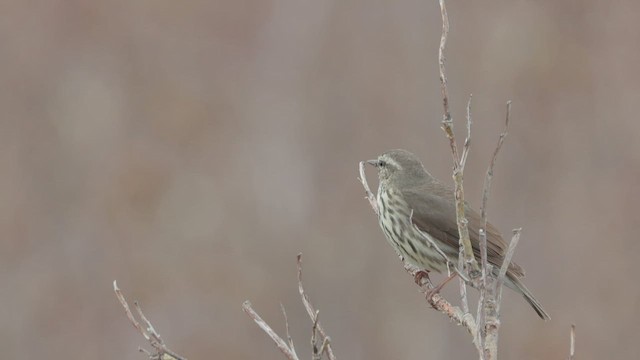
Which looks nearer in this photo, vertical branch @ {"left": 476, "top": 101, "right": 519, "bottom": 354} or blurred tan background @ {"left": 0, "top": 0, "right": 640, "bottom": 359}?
vertical branch @ {"left": 476, "top": 101, "right": 519, "bottom": 354}

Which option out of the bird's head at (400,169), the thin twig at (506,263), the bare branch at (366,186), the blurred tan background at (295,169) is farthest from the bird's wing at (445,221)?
the blurred tan background at (295,169)

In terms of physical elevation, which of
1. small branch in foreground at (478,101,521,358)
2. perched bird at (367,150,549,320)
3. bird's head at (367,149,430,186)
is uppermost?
bird's head at (367,149,430,186)

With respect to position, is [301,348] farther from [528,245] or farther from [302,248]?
[528,245]

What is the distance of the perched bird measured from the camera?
636cm

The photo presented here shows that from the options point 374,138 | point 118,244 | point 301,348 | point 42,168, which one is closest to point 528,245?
point 374,138

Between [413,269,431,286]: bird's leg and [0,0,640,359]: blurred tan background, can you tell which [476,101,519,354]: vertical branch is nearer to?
[413,269,431,286]: bird's leg

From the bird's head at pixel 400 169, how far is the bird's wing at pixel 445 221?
12cm

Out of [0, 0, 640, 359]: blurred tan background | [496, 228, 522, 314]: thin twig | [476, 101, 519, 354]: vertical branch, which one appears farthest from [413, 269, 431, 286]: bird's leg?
[0, 0, 640, 359]: blurred tan background

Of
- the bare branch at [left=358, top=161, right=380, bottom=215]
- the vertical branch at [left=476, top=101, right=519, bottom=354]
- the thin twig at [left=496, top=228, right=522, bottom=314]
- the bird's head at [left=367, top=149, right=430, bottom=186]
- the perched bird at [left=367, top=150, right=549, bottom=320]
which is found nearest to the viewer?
the vertical branch at [left=476, top=101, right=519, bottom=354]

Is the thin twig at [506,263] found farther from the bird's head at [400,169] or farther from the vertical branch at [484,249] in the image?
the bird's head at [400,169]

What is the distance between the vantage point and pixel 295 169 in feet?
45.7

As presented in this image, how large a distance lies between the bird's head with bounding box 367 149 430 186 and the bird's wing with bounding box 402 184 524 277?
0.12 metres

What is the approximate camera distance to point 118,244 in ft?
46.2

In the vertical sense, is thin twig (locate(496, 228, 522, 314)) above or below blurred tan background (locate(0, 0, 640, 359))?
below
